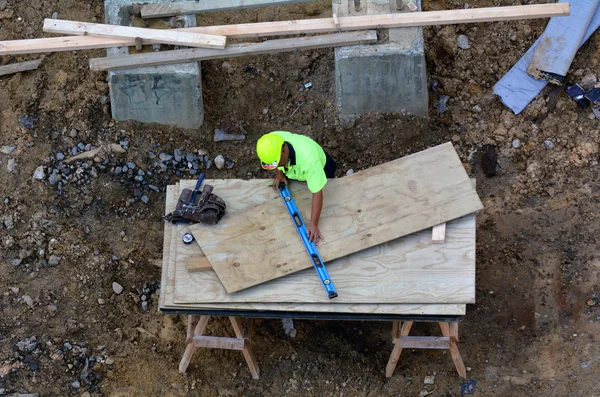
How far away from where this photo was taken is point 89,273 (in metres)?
6.82

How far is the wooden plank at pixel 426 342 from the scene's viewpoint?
19.6 ft

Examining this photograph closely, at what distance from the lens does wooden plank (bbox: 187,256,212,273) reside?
5203 mm

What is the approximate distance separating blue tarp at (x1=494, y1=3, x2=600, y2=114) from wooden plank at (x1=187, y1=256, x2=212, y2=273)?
164 inches

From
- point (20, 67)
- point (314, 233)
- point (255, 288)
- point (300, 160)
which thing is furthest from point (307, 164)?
point (20, 67)

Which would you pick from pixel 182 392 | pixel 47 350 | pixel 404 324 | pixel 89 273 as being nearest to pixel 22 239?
pixel 89 273

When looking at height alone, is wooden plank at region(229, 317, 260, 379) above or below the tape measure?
below

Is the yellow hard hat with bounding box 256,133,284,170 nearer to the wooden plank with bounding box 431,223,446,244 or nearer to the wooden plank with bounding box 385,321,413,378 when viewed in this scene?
the wooden plank with bounding box 431,223,446,244

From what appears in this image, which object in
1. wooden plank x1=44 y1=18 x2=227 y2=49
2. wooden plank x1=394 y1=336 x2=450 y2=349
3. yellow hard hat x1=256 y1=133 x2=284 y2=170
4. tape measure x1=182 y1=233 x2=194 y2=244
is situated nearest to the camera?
yellow hard hat x1=256 y1=133 x2=284 y2=170

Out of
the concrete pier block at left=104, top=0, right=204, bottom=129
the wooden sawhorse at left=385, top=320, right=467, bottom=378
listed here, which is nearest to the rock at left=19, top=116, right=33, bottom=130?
the concrete pier block at left=104, top=0, right=204, bottom=129

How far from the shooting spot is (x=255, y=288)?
5.15 meters

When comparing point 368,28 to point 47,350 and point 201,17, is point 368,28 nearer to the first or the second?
point 201,17

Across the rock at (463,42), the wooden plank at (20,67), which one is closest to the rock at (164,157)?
the wooden plank at (20,67)

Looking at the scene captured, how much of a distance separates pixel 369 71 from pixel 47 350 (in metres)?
4.59

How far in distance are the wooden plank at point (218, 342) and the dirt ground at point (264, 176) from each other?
0.58 meters
